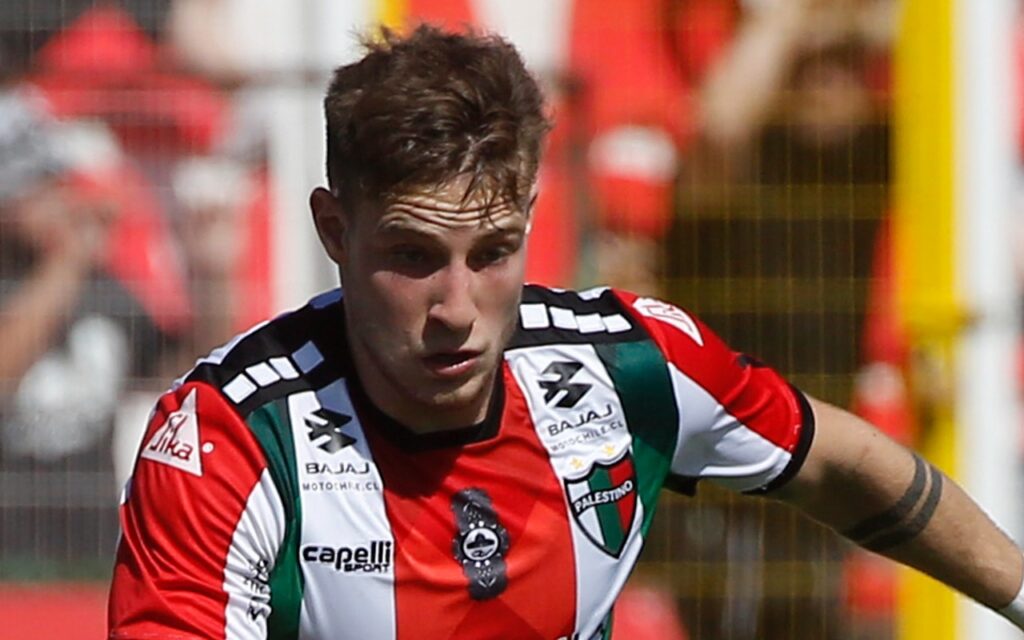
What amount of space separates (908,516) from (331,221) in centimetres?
100

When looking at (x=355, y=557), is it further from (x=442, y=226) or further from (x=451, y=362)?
(x=442, y=226)

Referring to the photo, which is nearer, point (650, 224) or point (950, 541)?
point (950, 541)

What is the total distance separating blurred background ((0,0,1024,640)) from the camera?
511 cm

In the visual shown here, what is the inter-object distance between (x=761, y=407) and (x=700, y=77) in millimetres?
2247

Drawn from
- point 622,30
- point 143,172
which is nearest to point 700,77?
point 622,30

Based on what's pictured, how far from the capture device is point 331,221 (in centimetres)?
273

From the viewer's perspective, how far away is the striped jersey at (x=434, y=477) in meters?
Result: 2.62

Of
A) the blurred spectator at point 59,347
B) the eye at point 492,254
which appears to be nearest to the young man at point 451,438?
the eye at point 492,254

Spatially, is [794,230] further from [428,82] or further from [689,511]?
[428,82]

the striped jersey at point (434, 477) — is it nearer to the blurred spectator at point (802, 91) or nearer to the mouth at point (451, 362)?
the mouth at point (451, 362)

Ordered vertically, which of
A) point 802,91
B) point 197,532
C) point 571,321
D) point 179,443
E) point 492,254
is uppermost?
point 802,91

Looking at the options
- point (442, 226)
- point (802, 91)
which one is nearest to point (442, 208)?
point (442, 226)

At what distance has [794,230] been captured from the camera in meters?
5.24

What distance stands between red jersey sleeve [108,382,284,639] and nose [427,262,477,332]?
12.2 inches
